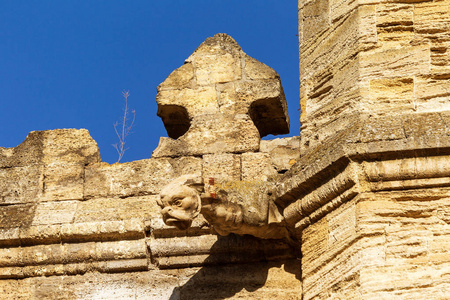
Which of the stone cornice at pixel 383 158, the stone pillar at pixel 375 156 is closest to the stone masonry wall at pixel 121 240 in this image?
the stone pillar at pixel 375 156

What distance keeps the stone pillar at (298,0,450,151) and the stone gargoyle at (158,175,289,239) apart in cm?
46

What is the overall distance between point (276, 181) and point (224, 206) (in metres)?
0.41

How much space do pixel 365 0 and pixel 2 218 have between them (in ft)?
10.1

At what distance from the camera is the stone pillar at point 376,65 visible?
20.6 ft

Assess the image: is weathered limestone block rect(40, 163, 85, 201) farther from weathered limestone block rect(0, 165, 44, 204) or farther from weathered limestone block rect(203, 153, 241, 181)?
weathered limestone block rect(203, 153, 241, 181)

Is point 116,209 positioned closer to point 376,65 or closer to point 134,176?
point 134,176

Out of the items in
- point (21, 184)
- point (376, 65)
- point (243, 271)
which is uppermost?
point (376, 65)

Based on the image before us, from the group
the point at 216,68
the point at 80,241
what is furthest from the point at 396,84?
the point at 80,241

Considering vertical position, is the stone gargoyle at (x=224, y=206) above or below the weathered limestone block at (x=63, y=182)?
below

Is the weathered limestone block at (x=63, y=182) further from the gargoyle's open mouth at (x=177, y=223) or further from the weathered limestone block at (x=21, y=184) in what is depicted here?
the gargoyle's open mouth at (x=177, y=223)

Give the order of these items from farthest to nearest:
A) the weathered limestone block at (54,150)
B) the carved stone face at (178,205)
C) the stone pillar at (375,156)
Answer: the weathered limestone block at (54,150)
the carved stone face at (178,205)
the stone pillar at (375,156)

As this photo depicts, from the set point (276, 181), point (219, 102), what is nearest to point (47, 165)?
point (219, 102)

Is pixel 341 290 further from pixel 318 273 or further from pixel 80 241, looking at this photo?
pixel 80 241

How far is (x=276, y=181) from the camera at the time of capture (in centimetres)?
682
